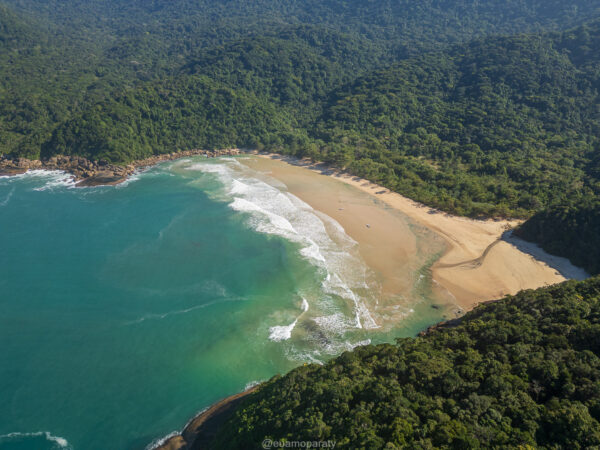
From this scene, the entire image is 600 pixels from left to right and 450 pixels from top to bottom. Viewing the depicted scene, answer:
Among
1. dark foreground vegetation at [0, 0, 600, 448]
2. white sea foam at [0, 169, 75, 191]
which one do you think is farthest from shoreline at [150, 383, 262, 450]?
white sea foam at [0, 169, 75, 191]

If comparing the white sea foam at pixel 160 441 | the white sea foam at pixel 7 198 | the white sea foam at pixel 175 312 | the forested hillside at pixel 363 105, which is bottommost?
the white sea foam at pixel 160 441

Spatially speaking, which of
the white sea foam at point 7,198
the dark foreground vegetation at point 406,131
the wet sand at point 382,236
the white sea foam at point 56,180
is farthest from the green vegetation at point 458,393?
the white sea foam at point 56,180

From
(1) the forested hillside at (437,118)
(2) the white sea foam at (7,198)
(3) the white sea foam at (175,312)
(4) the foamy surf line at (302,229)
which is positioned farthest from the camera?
(1) the forested hillside at (437,118)

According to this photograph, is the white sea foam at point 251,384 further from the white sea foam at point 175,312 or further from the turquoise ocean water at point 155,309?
the white sea foam at point 175,312

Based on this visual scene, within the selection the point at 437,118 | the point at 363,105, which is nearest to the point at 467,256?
the point at 437,118

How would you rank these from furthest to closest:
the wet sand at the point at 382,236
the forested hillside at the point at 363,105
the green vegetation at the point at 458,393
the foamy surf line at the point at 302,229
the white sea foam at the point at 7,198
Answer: the forested hillside at the point at 363,105
the white sea foam at the point at 7,198
the foamy surf line at the point at 302,229
the wet sand at the point at 382,236
the green vegetation at the point at 458,393

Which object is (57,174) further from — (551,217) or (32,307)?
(551,217)

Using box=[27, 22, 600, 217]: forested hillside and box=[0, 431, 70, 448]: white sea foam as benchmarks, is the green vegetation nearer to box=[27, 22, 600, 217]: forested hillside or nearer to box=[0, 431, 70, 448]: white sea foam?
box=[0, 431, 70, 448]: white sea foam
